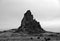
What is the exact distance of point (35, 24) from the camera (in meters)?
124

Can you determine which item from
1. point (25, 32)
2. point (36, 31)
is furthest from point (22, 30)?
point (36, 31)

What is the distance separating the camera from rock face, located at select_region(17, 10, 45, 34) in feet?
387

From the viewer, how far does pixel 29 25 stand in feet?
396

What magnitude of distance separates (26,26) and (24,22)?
523cm

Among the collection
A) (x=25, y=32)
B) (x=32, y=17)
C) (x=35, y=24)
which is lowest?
(x=25, y=32)

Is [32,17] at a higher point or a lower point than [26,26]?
higher

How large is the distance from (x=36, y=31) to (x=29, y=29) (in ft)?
24.8

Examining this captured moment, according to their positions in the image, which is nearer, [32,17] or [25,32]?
[25,32]

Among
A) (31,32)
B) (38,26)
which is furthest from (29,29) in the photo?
(38,26)

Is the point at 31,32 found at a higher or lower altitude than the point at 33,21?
lower

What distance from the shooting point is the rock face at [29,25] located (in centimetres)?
11794

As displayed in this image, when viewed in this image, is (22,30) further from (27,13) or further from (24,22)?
(27,13)

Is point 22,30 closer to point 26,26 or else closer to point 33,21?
point 26,26

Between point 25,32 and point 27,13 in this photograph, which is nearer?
point 25,32
